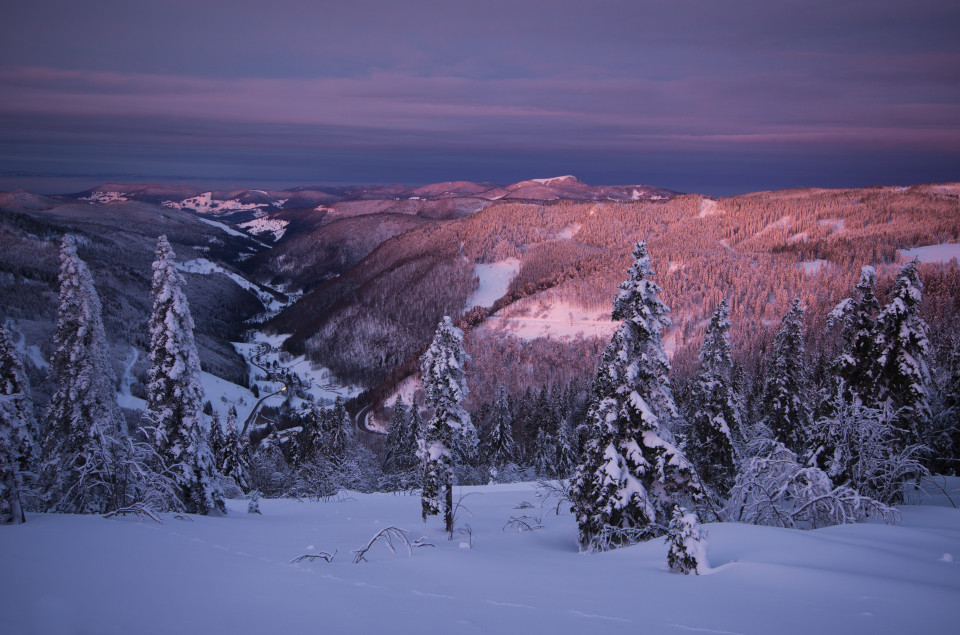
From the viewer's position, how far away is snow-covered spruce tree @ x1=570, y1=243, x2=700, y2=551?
13.4m

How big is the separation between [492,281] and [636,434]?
17606cm

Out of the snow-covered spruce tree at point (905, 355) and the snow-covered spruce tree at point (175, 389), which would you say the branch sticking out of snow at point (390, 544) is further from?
the snow-covered spruce tree at point (905, 355)

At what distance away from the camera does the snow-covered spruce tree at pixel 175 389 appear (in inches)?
727

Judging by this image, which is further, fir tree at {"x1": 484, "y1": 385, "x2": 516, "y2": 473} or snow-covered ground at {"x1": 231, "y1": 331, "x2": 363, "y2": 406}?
snow-covered ground at {"x1": 231, "y1": 331, "x2": 363, "y2": 406}

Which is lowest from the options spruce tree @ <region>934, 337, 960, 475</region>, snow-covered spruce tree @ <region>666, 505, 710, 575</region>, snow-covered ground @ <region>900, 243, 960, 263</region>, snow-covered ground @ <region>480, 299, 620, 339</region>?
snow-covered ground @ <region>480, 299, 620, 339</region>

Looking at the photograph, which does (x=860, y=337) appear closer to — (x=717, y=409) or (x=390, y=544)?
(x=717, y=409)

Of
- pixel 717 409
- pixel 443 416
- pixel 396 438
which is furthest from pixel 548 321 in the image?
pixel 443 416

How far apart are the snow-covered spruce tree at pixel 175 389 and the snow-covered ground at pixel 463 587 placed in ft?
34.6

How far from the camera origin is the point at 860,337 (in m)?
17.0

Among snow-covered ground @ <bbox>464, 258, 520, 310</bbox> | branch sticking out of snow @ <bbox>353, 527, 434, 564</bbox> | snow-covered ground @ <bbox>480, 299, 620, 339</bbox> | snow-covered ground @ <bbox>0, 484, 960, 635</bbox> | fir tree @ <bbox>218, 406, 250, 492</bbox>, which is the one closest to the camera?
snow-covered ground @ <bbox>0, 484, 960, 635</bbox>

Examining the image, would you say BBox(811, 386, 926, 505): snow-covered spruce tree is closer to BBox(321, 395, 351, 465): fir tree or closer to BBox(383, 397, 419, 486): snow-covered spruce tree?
BBox(321, 395, 351, 465): fir tree

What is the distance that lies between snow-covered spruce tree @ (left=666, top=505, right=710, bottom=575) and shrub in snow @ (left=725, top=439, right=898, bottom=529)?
4623 mm

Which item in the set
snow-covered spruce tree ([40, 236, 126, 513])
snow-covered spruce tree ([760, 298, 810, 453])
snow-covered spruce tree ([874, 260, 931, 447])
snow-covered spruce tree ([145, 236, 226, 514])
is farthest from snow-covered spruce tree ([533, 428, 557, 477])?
snow-covered spruce tree ([40, 236, 126, 513])

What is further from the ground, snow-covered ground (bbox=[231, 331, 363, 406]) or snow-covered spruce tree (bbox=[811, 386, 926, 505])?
snow-covered spruce tree (bbox=[811, 386, 926, 505])
